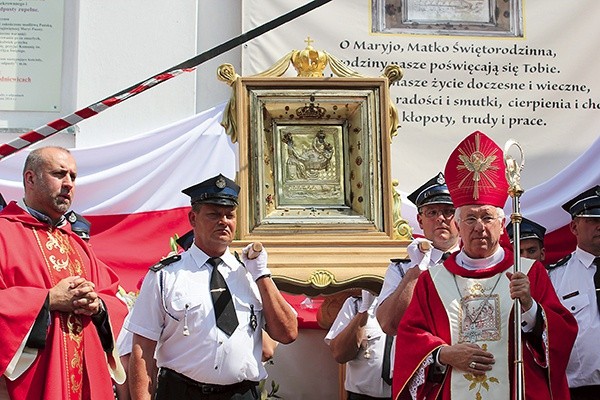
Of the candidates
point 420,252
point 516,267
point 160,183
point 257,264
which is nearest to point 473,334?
point 516,267

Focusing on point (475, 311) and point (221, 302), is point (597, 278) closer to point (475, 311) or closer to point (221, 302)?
point (475, 311)

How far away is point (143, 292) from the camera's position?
4.31 meters

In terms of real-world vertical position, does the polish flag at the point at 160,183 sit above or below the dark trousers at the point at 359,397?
above

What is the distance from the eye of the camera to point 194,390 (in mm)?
4191

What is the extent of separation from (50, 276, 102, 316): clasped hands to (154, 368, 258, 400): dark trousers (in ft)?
1.49

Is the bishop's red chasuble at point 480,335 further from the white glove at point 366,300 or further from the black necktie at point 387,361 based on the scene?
the black necktie at point 387,361

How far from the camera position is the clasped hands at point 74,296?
13.2 ft

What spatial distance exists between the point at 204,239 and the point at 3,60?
3.39 metres

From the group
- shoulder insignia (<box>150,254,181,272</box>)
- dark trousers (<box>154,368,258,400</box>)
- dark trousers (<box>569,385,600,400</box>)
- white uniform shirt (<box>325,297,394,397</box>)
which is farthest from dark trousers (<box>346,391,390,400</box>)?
shoulder insignia (<box>150,254,181,272</box>)

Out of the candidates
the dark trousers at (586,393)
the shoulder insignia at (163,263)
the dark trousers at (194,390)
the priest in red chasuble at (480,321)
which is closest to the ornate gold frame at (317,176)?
the shoulder insignia at (163,263)

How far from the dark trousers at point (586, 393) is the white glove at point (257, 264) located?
1.79 metres

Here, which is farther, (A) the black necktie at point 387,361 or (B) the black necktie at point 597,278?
(A) the black necktie at point 387,361

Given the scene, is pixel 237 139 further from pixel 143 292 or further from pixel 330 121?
pixel 143 292

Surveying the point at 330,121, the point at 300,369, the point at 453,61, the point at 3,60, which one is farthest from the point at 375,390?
the point at 3,60
